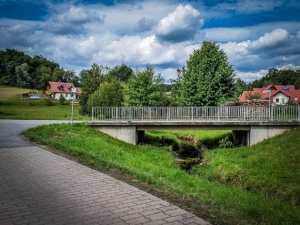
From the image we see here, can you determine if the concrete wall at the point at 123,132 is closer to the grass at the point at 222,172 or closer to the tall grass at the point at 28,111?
the grass at the point at 222,172

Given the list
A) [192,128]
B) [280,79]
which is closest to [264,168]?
[192,128]

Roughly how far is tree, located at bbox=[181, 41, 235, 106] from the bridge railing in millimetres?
13365

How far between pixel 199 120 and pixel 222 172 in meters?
7.34

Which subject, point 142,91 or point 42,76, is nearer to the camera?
point 142,91

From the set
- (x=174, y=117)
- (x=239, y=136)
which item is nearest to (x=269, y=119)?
(x=239, y=136)

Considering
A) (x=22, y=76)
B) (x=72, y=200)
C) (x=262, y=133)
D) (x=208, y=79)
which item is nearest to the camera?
(x=72, y=200)

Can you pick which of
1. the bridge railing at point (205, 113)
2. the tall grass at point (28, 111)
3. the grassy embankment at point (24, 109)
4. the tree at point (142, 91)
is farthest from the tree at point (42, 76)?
the bridge railing at point (205, 113)

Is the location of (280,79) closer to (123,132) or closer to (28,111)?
(28,111)

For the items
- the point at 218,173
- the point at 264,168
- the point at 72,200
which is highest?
the point at 72,200

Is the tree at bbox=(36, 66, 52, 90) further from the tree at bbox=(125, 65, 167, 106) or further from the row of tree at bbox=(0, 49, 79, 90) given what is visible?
the tree at bbox=(125, 65, 167, 106)

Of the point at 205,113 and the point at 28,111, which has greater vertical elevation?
the point at 205,113

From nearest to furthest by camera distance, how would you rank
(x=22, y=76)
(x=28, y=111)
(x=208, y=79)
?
1. (x=208, y=79)
2. (x=28, y=111)
3. (x=22, y=76)

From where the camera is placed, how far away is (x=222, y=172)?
14.8 m

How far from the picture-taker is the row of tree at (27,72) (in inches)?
2346
